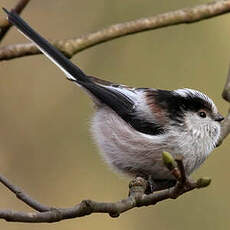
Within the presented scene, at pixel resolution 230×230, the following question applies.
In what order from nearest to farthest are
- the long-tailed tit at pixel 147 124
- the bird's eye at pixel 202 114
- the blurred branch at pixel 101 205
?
the blurred branch at pixel 101 205 → the long-tailed tit at pixel 147 124 → the bird's eye at pixel 202 114

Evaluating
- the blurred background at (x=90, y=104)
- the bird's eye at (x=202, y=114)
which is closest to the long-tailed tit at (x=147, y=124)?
the bird's eye at (x=202, y=114)

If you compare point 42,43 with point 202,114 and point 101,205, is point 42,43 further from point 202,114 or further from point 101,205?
point 101,205

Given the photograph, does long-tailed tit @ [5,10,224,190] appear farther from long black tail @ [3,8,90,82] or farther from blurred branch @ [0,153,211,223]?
blurred branch @ [0,153,211,223]

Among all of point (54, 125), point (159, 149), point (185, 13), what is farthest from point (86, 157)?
point (185, 13)

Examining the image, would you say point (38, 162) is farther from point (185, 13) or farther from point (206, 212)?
point (185, 13)

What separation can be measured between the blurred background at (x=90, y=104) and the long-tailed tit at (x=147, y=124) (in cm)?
80

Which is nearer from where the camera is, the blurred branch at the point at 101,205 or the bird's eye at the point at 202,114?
the blurred branch at the point at 101,205

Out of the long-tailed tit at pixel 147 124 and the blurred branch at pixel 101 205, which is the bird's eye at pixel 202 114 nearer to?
the long-tailed tit at pixel 147 124

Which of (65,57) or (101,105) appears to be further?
(101,105)

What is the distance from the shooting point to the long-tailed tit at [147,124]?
3129mm

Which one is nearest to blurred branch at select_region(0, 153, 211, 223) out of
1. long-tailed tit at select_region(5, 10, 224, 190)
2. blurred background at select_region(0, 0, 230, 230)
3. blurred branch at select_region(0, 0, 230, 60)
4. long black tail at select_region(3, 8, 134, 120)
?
long-tailed tit at select_region(5, 10, 224, 190)

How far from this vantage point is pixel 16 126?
4.39 meters

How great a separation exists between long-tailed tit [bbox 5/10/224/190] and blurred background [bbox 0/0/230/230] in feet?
2.63

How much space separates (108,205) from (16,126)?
2.28m
